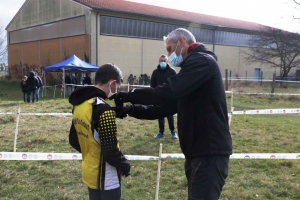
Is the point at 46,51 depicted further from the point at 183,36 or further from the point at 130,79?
the point at 183,36

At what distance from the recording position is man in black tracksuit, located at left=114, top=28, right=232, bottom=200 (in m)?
2.31

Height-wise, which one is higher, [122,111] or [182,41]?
[182,41]

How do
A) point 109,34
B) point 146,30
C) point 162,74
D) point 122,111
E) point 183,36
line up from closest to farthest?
point 183,36 < point 122,111 < point 162,74 < point 109,34 < point 146,30

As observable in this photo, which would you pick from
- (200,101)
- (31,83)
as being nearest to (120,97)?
(200,101)

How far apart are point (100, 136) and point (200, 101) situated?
2.69 ft

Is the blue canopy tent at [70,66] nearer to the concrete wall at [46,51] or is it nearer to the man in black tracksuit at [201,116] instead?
the concrete wall at [46,51]

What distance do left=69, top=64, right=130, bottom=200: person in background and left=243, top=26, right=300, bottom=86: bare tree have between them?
32.0 m

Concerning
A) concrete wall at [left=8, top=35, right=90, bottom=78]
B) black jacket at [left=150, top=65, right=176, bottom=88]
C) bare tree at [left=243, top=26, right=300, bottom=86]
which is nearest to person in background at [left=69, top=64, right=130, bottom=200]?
black jacket at [left=150, top=65, right=176, bottom=88]

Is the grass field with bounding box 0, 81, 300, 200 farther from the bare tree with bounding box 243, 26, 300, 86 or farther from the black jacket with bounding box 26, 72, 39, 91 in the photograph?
the bare tree with bounding box 243, 26, 300, 86

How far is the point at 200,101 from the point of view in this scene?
2.38 metres

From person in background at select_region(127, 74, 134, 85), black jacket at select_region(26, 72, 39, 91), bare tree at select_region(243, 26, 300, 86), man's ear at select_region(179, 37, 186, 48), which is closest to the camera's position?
man's ear at select_region(179, 37, 186, 48)

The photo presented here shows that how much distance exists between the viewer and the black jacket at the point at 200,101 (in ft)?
7.56

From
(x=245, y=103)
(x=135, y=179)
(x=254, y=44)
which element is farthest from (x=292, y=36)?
(x=135, y=179)

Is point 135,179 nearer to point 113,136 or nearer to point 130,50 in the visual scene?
point 113,136
